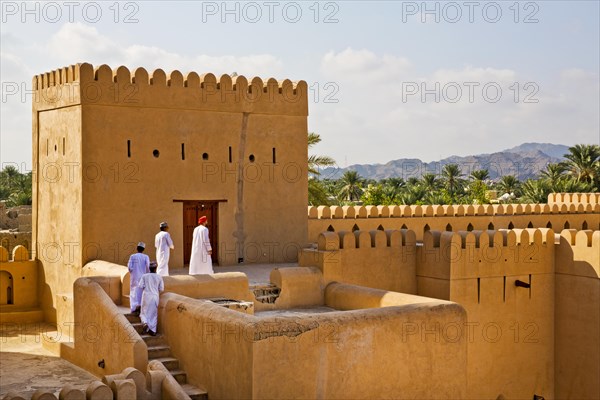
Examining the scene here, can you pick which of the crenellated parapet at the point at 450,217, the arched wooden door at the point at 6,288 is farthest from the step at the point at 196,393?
the crenellated parapet at the point at 450,217

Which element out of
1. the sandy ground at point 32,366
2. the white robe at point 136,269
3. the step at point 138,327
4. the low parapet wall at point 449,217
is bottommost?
the sandy ground at point 32,366

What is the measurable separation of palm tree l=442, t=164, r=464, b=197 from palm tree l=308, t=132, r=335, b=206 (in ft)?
79.6

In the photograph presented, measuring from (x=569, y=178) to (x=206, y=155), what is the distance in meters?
25.5

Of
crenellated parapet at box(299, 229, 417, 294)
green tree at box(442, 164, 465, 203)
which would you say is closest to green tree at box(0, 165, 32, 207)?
green tree at box(442, 164, 465, 203)

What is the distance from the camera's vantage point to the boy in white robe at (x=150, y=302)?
415 inches

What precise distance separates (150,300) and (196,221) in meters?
4.40

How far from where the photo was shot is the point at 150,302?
1053 centimetres

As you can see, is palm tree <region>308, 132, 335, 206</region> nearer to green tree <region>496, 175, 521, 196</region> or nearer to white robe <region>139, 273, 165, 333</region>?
white robe <region>139, 273, 165, 333</region>

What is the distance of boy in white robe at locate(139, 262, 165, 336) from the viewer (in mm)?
10531

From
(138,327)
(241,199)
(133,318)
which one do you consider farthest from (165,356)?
(241,199)

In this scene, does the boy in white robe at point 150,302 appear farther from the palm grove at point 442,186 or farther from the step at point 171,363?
the palm grove at point 442,186

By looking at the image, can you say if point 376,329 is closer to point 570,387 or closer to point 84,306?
point 84,306

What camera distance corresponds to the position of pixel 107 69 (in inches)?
540

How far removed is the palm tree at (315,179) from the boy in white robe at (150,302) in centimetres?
1312
